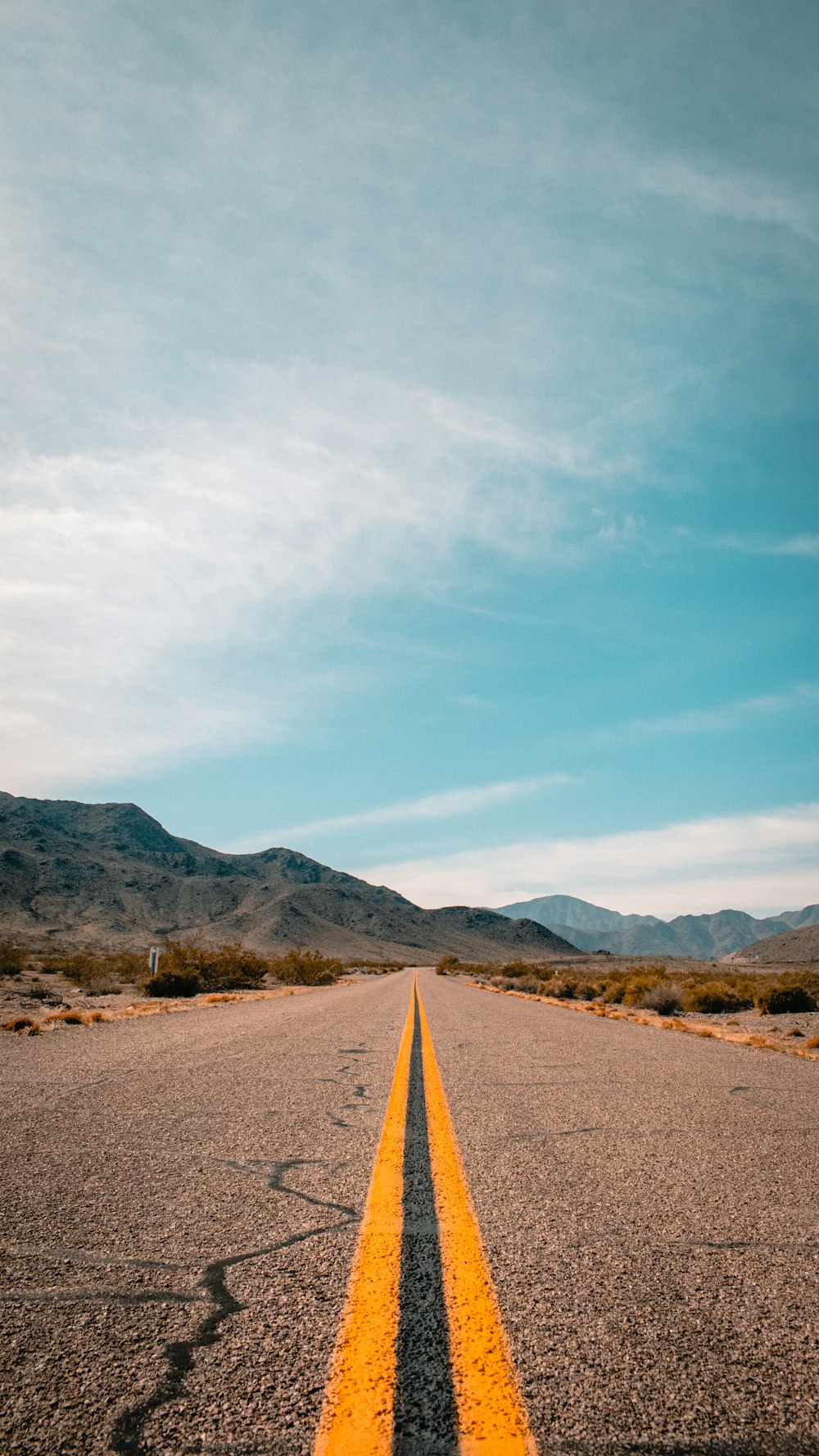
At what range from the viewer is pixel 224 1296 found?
2.16 metres

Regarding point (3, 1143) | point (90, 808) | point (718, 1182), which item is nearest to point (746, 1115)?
point (718, 1182)

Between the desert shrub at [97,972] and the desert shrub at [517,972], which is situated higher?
the desert shrub at [97,972]

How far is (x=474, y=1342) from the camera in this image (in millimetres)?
1888

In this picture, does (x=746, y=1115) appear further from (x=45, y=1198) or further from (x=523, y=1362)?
(x=45, y=1198)

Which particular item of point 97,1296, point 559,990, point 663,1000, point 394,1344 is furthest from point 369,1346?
point 559,990

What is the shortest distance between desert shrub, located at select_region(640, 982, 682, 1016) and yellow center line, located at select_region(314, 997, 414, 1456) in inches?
662

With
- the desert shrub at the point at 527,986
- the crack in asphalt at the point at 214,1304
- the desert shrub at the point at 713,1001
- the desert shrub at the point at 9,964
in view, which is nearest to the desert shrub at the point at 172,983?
the desert shrub at the point at 9,964

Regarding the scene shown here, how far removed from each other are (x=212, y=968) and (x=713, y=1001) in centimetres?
1885

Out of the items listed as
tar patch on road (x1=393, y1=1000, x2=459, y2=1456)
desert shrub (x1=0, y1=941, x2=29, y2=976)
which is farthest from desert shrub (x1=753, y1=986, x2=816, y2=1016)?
desert shrub (x1=0, y1=941, x2=29, y2=976)

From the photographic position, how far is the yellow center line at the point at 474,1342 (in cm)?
149

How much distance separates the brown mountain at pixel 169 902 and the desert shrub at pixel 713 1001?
63.4 m

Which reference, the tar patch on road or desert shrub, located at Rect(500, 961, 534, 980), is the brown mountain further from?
the tar patch on road

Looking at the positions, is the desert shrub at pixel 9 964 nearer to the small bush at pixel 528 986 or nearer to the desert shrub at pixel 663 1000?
the small bush at pixel 528 986

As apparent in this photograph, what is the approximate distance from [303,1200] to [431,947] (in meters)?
158
